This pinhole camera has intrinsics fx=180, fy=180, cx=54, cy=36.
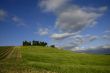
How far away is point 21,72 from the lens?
994 inches

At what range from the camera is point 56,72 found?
90.0ft

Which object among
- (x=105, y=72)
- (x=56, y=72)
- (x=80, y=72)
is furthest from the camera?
(x=105, y=72)

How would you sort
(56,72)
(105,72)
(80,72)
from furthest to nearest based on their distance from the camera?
1. (105,72)
2. (80,72)
3. (56,72)

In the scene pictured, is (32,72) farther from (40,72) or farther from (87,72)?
(87,72)

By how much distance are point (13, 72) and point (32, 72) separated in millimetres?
2648

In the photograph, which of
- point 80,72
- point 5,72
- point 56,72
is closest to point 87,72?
point 80,72

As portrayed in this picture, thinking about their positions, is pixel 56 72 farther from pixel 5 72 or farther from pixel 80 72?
pixel 5 72

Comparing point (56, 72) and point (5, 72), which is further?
point (56, 72)

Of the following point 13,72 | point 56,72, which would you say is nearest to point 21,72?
point 13,72

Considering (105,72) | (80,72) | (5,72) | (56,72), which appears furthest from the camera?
(105,72)

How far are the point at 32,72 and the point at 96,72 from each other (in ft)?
39.6

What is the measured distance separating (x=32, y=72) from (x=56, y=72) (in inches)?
153

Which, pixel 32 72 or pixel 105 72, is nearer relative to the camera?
pixel 32 72

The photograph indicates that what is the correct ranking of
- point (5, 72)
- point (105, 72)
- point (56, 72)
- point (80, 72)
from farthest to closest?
1. point (105, 72)
2. point (80, 72)
3. point (56, 72)
4. point (5, 72)
